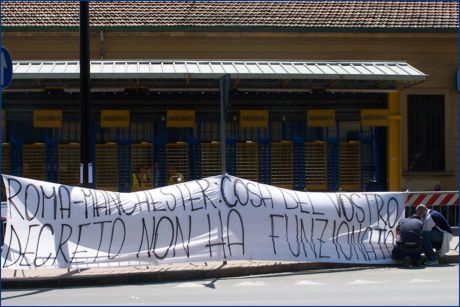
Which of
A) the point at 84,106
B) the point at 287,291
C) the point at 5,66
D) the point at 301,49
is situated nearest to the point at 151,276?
the point at 287,291

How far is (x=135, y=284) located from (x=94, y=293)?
109 cm

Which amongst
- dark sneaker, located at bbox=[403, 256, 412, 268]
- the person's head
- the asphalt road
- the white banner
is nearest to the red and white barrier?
the person's head

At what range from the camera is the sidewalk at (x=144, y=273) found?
11.4 metres

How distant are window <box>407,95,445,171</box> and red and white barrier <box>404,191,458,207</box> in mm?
7453

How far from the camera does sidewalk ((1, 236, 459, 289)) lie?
1141 cm

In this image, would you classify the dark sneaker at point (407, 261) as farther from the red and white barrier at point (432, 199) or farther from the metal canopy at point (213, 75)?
the metal canopy at point (213, 75)

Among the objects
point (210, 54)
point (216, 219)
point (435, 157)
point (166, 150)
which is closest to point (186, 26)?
point (210, 54)

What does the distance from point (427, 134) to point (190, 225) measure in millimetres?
12037

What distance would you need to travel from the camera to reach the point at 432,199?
1455 centimetres

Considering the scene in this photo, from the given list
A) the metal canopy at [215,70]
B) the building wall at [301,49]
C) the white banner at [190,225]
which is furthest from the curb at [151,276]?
the building wall at [301,49]

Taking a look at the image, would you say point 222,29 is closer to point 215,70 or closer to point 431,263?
point 215,70

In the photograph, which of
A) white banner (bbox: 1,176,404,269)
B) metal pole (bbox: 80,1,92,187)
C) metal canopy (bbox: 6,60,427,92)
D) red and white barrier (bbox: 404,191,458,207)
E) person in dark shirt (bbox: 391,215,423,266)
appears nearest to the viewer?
white banner (bbox: 1,176,404,269)

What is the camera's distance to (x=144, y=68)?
16.8m

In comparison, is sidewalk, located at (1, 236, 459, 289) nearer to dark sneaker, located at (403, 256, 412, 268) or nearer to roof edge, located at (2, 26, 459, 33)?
dark sneaker, located at (403, 256, 412, 268)
